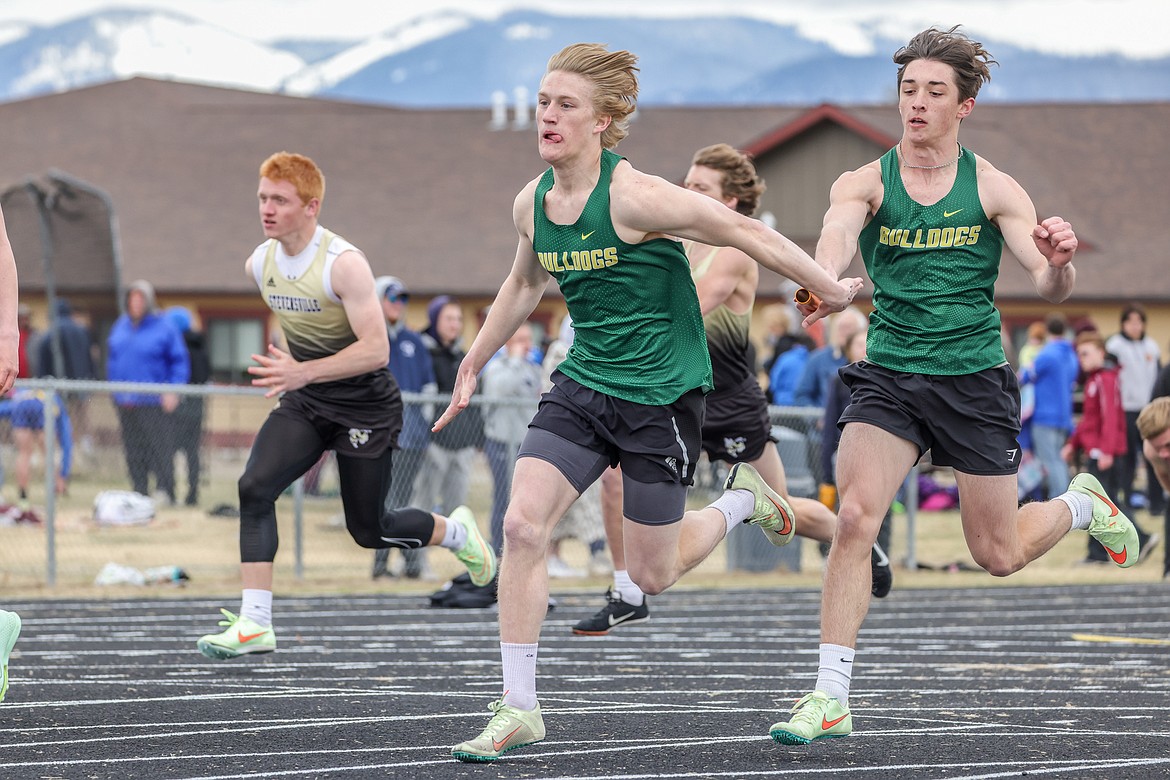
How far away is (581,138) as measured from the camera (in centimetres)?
590

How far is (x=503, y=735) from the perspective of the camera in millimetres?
5531

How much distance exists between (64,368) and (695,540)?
544 inches

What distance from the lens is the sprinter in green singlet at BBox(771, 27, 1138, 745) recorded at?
595cm

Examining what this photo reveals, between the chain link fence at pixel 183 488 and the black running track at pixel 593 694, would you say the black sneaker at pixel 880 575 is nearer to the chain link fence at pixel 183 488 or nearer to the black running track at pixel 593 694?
the black running track at pixel 593 694

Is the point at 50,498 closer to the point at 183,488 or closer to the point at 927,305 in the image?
the point at 183,488

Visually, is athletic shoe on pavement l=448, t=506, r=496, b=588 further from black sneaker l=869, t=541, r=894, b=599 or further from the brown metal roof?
the brown metal roof

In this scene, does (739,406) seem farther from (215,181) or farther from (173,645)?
(215,181)

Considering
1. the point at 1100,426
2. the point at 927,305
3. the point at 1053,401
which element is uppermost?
the point at 927,305

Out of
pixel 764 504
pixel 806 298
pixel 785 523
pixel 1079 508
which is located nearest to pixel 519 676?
pixel 806 298

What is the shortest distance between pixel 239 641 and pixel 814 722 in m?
2.98

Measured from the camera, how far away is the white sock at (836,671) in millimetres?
5773

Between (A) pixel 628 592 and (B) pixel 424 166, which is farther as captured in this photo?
(B) pixel 424 166

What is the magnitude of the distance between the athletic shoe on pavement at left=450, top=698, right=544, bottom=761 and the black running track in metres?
0.06

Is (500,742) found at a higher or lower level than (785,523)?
lower
